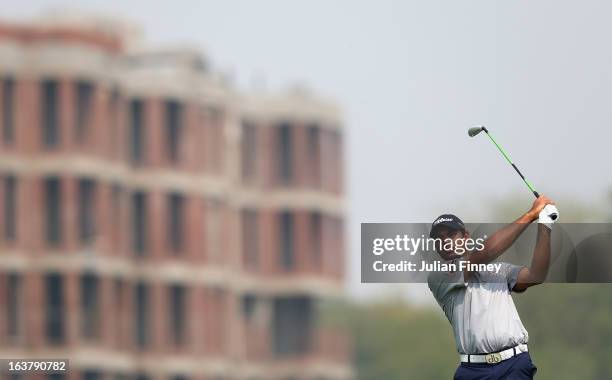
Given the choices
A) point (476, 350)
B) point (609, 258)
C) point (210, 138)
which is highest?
point (210, 138)

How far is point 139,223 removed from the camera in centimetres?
10488

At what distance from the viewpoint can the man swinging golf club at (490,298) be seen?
15320 mm

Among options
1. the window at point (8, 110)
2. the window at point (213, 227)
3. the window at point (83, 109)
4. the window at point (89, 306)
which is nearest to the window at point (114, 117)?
the window at point (83, 109)

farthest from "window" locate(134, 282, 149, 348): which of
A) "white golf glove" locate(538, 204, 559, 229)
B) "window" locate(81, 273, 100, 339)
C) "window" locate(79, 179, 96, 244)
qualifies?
"white golf glove" locate(538, 204, 559, 229)

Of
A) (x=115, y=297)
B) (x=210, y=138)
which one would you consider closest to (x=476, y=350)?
(x=115, y=297)

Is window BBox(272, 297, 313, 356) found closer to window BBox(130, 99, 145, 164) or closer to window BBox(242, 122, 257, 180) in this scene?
window BBox(242, 122, 257, 180)

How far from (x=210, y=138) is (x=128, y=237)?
9159 millimetres

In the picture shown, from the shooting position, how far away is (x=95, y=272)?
97.2 meters

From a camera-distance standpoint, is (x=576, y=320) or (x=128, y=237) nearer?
(x=576, y=320)

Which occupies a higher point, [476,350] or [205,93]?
[205,93]

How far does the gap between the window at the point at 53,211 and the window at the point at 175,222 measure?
396 inches

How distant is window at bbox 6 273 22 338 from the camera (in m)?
94.9

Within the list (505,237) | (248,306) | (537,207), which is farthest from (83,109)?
(537,207)

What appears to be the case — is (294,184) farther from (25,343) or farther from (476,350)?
(476,350)
